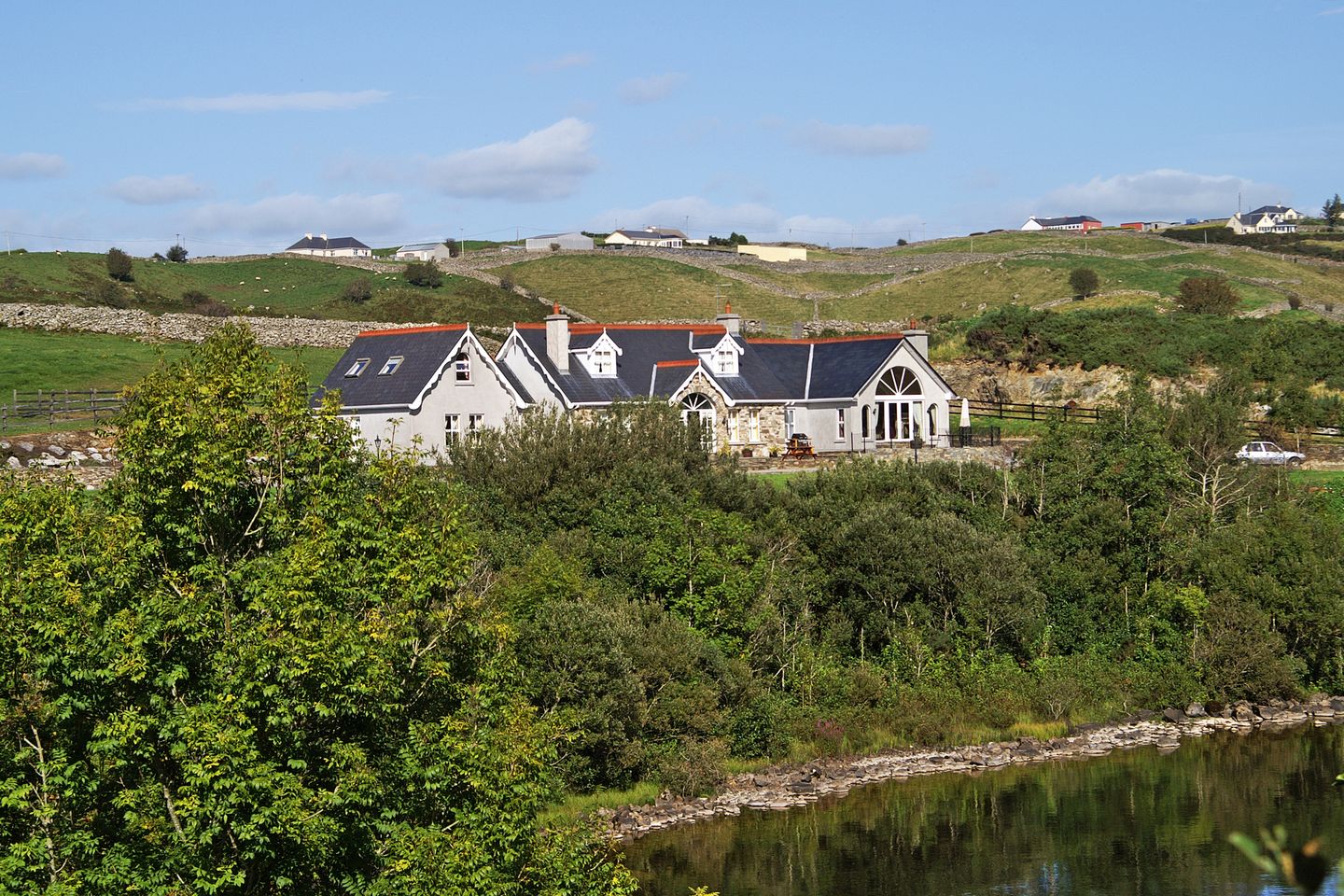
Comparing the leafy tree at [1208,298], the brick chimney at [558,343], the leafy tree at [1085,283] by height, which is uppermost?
the leafy tree at [1085,283]

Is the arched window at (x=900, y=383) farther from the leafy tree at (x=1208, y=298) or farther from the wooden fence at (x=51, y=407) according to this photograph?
the leafy tree at (x=1208, y=298)

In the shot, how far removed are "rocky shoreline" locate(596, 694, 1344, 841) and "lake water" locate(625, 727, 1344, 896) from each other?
21.0 inches

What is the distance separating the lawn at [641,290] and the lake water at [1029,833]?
242 feet

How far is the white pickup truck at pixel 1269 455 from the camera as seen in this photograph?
54.0 metres

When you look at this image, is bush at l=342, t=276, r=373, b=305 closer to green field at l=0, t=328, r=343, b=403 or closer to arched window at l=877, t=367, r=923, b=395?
green field at l=0, t=328, r=343, b=403

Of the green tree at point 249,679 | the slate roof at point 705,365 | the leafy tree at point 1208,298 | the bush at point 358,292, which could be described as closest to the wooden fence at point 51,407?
the slate roof at point 705,365

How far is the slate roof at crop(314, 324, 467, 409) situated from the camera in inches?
2020

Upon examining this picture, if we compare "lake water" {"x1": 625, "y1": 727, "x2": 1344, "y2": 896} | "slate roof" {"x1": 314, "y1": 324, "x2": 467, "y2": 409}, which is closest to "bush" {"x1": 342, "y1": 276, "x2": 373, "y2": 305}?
"slate roof" {"x1": 314, "y1": 324, "x2": 467, "y2": 409}

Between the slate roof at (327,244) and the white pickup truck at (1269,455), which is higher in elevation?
the slate roof at (327,244)

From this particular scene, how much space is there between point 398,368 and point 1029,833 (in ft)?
102

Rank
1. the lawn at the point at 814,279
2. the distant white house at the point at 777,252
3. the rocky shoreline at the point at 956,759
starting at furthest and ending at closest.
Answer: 1. the distant white house at the point at 777,252
2. the lawn at the point at 814,279
3. the rocky shoreline at the point at 956,759

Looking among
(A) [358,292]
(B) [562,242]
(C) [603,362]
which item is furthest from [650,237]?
(C) [603,362]

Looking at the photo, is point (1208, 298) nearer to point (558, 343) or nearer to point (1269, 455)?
point (1269, 455)

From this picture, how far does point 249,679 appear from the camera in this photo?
16422mm
